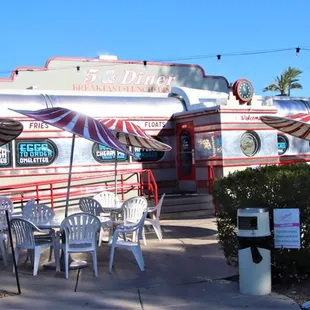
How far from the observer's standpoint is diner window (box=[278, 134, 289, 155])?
17.4m

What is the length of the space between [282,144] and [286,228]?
Result: 11.5m

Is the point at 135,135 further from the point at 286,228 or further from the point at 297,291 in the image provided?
the point at 297,291

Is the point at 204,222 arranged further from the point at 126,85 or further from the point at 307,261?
the point at 126,85

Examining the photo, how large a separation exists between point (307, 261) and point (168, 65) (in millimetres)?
14772

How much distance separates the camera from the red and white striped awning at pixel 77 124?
7172 millimetres

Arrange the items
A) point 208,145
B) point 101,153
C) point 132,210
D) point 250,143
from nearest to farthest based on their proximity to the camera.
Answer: point 132,210
point 101,153
point 208,145
point 250,143

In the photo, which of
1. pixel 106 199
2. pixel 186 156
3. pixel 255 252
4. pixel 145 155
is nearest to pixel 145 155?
pixel 145 155

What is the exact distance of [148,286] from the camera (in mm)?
6941

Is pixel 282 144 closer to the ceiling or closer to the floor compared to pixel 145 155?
closer to the ceiling

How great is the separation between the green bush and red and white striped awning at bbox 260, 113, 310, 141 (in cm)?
269

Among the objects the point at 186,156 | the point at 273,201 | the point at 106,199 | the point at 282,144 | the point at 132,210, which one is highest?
the point at 282,144

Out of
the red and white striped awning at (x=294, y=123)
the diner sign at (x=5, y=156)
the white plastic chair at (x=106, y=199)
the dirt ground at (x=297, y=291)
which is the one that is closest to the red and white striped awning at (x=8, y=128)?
the white plastic chair at (x=106, y=199)

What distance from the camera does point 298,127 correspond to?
10844 mm

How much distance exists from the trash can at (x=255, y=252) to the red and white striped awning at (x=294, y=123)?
3982 mm
